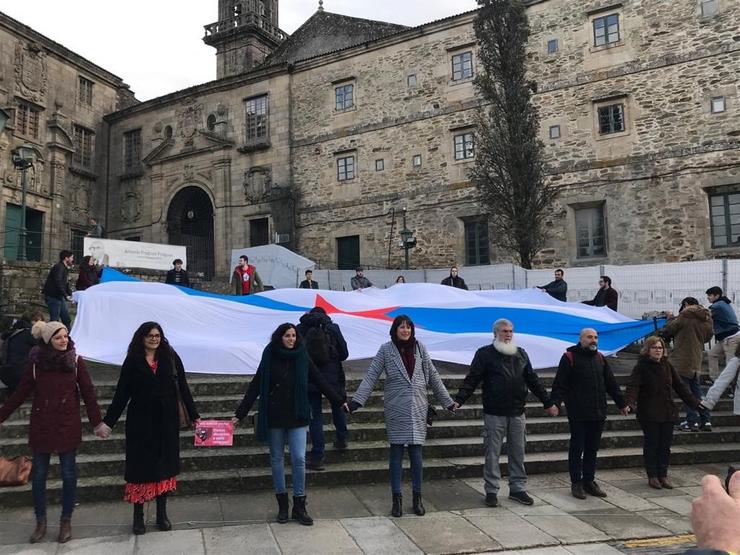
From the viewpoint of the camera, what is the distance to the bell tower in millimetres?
33750

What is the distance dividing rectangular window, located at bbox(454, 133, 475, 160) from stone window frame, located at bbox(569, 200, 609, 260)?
14.0 ft

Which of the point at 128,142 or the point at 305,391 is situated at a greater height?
the point at 128,142

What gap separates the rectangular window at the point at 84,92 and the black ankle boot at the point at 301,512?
29.7m

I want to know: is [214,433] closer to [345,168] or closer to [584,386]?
[584,386]

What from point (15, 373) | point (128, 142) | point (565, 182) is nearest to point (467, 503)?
point (15, 373)

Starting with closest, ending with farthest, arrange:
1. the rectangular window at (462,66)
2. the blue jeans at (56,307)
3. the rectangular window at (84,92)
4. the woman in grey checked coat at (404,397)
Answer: the woman in grey checked coat at (404,397) → the blue jeans at (56,307) → the rectangular window at (462,66) → the rectangular window at (84,92)

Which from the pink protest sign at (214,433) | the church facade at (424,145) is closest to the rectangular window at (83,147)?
the church facade at (424,145)

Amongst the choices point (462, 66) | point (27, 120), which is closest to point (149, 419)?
point (462, 66)

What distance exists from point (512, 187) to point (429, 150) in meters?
4.60

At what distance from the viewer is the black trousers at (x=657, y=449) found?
6711mm

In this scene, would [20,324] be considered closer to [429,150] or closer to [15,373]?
[15,373]

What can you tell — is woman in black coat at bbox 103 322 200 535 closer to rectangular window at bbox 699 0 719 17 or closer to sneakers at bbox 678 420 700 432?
sneakers at bbox 678 420 700 432

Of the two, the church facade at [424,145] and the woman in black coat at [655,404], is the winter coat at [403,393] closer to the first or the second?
the woman in black coat at [655,404]

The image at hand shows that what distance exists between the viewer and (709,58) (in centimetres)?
1828
